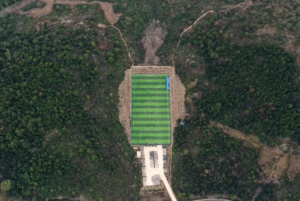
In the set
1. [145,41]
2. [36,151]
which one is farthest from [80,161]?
[145,41]

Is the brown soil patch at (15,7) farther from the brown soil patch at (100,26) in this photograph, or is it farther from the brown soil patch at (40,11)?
the brown soil patch at (100,26)

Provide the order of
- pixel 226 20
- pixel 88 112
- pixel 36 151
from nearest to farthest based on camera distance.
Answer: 1. pixel 36 151
2. pixel 88 112
3. pixel 226 20

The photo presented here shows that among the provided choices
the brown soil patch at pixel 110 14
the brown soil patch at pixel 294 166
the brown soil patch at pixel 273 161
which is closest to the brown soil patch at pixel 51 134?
the brown soil patch at pixel 110 14

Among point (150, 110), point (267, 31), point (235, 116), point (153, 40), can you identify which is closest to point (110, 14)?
point (153, 40)

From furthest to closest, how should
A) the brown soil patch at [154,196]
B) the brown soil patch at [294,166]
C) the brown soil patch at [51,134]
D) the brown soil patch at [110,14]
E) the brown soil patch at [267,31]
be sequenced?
1. the brown soil patch at [110,14]
2. the brown soil patch at [154,196]
3. the brown soil patch at [267,31]
4. the brown soil patch at [51,134]
5. the brown soil patch at [294,166]

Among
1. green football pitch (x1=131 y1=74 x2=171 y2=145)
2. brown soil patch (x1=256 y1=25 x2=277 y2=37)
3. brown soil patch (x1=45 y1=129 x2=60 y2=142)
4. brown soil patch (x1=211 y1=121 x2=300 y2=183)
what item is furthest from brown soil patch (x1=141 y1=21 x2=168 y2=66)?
brown soil patch (x1=211 y1=121 x2=300 y2=183)

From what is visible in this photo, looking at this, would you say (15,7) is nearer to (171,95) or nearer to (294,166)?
(171,95)

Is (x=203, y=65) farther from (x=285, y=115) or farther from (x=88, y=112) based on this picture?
(x=88, y=112)

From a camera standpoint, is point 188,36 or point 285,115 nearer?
point 285,115
